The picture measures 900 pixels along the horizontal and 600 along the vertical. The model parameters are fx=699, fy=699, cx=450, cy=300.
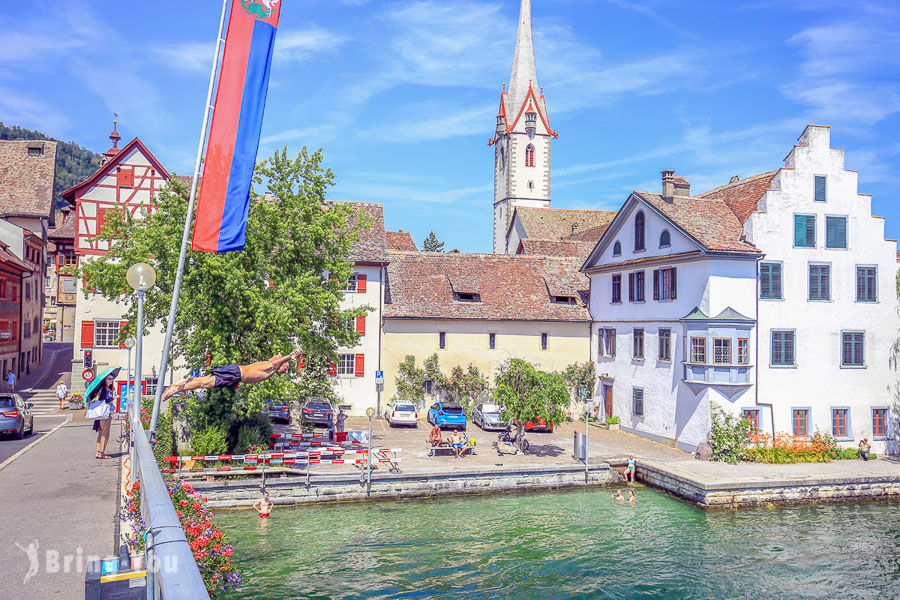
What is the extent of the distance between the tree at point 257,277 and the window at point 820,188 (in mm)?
22008

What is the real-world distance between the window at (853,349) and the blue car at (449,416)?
62.8 ft

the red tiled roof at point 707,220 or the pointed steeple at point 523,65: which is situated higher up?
the pointed steeple at point 523,65

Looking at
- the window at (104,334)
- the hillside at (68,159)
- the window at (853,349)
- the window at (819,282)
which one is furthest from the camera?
the hillside at (68,159)

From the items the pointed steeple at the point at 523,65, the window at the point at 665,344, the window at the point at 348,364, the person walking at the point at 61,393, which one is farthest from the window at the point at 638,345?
the pointed steeple at the point at 523,65

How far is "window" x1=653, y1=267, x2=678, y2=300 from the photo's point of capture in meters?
34.8

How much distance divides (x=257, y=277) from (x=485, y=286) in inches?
769

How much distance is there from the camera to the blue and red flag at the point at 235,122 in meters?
11.7

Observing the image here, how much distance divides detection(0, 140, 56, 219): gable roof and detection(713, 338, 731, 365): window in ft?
159

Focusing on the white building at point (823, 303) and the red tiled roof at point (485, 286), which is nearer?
the white building at point (823, 303)

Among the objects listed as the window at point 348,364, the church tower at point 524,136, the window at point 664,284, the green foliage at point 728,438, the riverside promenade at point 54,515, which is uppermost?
the church tower at point 524,136

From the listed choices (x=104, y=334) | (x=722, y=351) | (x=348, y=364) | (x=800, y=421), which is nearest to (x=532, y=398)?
(x=722, y=351)

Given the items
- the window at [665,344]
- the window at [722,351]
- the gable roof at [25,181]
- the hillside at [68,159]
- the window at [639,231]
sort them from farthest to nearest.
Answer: the hillside at [68,159], the gable roof at [25,181], the window at [639,231], the window at [665,344], the window at [722,351]

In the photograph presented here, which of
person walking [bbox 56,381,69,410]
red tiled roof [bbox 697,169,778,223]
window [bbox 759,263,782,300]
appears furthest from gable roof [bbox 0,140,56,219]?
window [bbox 759,263,782,300]

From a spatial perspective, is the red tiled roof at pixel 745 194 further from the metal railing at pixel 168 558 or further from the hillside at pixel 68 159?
the hillside at pixel 68 159
